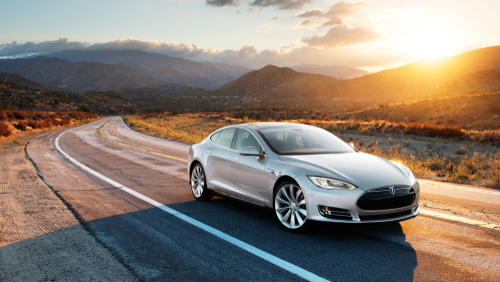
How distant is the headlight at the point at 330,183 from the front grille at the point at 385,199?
0.21m

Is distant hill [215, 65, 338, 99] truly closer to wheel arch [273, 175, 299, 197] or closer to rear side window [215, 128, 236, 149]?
rear side window [215, 128, 236, 149]

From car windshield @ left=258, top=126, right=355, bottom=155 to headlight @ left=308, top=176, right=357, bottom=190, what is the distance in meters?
0.97

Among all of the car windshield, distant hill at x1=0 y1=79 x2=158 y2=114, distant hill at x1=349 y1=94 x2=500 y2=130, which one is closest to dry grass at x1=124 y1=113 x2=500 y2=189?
the car windshield

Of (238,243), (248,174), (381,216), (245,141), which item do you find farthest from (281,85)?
(238,243)

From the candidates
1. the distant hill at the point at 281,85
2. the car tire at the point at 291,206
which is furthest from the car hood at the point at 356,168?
the distant hill at the point at 281,85

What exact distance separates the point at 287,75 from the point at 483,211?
524 feet

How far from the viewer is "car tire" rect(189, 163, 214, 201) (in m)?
7.26

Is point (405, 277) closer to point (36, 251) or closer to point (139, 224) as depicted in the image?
point (139, 224)

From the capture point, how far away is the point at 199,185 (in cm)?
743

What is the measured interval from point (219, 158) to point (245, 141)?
63cm

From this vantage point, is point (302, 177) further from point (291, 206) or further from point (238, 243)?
point (238, 243)

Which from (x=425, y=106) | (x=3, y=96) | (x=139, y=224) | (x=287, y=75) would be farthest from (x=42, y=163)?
(x=287, y=75)

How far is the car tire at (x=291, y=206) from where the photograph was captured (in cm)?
519

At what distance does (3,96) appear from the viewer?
219 ft
